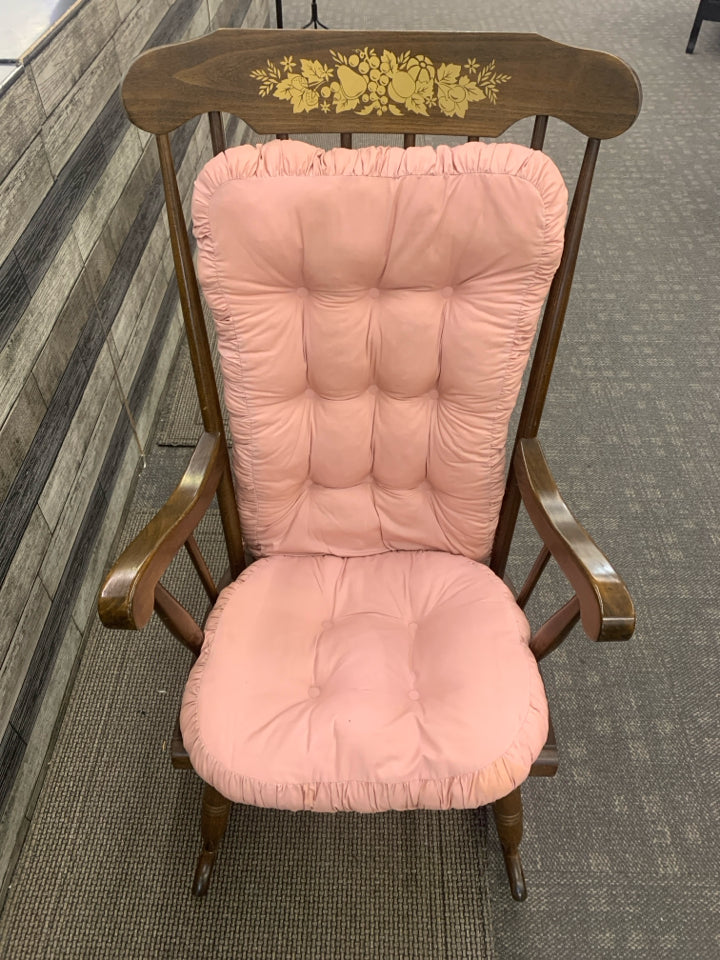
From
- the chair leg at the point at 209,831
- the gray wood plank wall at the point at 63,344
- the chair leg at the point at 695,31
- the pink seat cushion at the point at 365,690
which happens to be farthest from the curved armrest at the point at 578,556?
the chair leg at the point at 695,31

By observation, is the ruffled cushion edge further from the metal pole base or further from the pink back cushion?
the metal pole base

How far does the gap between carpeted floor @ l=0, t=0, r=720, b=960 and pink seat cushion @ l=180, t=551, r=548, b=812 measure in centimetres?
38

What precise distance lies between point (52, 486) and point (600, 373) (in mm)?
1457

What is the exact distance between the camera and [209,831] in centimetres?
105

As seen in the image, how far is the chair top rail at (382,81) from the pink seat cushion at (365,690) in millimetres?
618

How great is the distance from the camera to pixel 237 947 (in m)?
1.08

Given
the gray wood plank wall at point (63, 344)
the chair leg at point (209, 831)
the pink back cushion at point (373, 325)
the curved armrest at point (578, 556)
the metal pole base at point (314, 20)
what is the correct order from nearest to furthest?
the curved armrest at point (578, 556) → the pink back cushion at point (373, 325) → the chair leg at point (209, 831) → the gray wood plank wall at point (63, 344) → the metal pole base at point (314, 20)

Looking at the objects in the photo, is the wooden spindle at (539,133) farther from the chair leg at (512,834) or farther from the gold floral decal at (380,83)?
the chair leg at (512,834)

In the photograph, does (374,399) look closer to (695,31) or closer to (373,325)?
(373,325)

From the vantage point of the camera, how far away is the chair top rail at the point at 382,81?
81 cm

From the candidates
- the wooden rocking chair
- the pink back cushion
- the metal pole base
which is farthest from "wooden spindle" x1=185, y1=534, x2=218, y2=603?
the metal pole base

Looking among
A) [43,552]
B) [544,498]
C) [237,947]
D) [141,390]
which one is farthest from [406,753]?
[141,390]

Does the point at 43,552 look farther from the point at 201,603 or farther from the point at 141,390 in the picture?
the point at 141,390

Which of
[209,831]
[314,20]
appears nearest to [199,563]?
[209,831]
